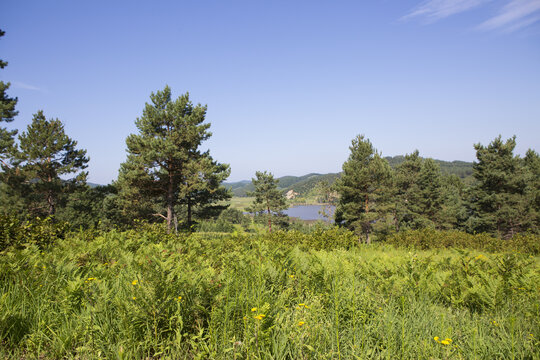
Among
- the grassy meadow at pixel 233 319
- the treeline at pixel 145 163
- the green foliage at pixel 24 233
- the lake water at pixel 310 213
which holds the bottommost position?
the lake water at pixel 310 213

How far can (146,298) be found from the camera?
1.92 m

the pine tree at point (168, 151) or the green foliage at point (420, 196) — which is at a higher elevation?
the pine tree at point (168, 151)

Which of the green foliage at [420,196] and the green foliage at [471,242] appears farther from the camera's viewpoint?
the green foliage at [420,196]

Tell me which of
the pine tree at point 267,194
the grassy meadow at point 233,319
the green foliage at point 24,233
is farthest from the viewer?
the pine tree at point 267,194

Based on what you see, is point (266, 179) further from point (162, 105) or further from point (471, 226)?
point (471, 226)

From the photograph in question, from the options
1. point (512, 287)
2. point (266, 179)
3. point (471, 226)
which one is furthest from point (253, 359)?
point (471, 226)

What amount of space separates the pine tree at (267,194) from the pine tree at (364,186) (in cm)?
1280

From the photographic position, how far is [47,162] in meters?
22.3

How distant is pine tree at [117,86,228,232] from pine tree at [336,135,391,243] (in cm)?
1528

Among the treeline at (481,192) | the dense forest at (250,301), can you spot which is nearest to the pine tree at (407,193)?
the treeline at (481,192)

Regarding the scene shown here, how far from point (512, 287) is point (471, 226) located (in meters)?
43.7

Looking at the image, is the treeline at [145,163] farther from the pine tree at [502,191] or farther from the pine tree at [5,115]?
the pine tree at [502,191]

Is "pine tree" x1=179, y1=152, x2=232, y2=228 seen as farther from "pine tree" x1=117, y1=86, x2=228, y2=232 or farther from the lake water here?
the lake water

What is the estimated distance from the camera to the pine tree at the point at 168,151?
19000 mm
